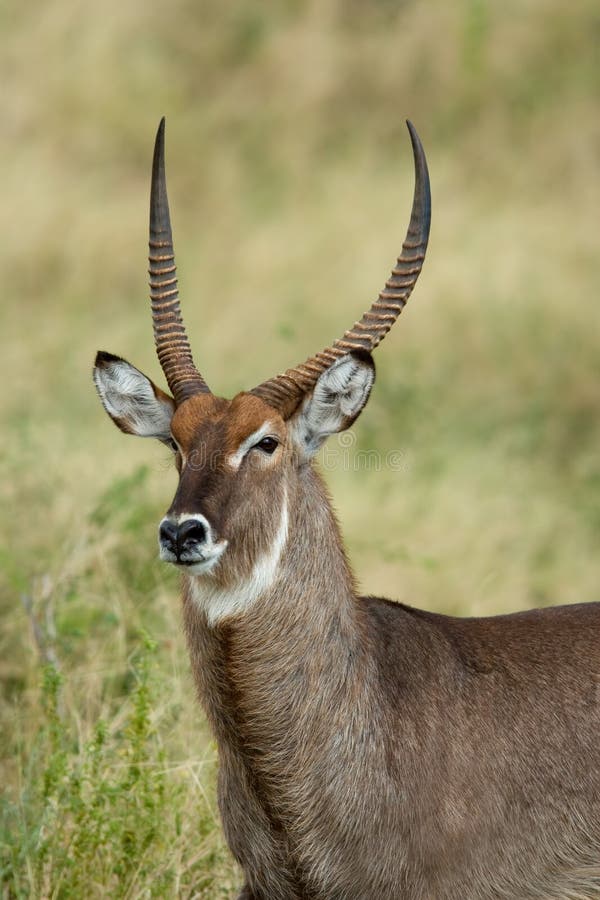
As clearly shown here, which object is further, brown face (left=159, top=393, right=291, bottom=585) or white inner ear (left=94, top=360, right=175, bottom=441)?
white inner ear (left=94, top=360, right=175, bottom=441)

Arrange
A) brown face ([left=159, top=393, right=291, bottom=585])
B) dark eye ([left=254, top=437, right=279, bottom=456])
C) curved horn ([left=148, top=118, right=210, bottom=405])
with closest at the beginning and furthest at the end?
brown face ([left=159, top=393, right=291, bottom=585])
dark eye ([left=254, top=437, right=279, bottom=456])
curved horn ([left=148, top=118, right=210, bottom=405])

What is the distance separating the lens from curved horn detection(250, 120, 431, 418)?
4688mm

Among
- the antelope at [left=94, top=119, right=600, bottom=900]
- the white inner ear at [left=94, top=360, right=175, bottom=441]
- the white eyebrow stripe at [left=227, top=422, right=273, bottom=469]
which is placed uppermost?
A: the white inner ear at [left=94, top=360, right=175, bottom=441]

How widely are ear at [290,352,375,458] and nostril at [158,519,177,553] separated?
2.23 feet

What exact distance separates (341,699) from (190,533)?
0.78m

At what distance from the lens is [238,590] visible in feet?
14.7

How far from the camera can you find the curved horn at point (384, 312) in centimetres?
469

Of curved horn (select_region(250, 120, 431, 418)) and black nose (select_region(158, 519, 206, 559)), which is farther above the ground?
curved horn (select_region(250, 120, 431, 418))

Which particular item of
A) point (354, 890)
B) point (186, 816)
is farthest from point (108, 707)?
point (354, 890)

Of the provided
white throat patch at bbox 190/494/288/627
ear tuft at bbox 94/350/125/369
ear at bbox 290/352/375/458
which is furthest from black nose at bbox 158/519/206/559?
ear tuft at bbox 94/350/125/369

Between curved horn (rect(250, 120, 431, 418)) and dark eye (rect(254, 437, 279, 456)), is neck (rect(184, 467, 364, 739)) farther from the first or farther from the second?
curved horn (rect(250, 120, 431, 418))

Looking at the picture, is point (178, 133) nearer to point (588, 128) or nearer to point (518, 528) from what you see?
point (588, 128)

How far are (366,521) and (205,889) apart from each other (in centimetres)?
417

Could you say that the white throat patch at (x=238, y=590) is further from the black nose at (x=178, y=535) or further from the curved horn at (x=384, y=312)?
the curved horn at (x=384, y=312)
